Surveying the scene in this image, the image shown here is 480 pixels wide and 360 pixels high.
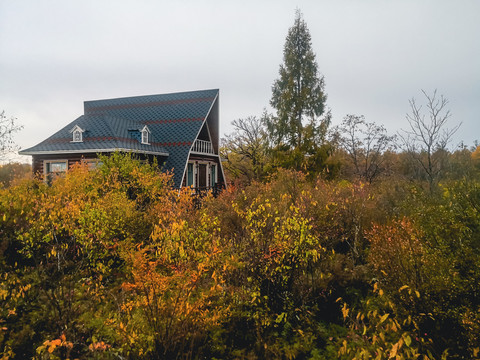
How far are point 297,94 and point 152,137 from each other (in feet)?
43.1

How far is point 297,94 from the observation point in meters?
26.1

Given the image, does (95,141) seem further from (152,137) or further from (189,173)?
(189,173)

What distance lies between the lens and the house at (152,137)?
63.2ft

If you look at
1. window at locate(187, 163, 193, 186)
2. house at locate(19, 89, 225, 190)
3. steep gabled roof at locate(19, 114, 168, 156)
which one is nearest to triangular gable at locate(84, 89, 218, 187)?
house at locate(19, 89, 225, 190)

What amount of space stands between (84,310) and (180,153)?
14799 mm

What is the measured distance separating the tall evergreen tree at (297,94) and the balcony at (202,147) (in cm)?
572

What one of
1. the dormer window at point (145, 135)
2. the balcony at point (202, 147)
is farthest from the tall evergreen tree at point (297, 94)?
the dormer window at point (145, 135)

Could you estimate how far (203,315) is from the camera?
17.0 ft

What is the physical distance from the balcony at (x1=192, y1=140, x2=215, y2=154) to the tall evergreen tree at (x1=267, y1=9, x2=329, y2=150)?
572cm

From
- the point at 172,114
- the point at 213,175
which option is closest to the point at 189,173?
the point at 213,175

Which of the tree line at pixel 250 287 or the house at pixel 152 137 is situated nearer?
the tree line at pixel 250 287

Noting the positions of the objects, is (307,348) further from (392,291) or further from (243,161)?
(243,161)

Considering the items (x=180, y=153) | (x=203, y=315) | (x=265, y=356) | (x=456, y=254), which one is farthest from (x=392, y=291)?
(x=180, y=153)

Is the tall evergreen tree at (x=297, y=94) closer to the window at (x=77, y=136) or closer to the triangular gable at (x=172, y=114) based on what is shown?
the triangular gable at (x=172, y=114)
